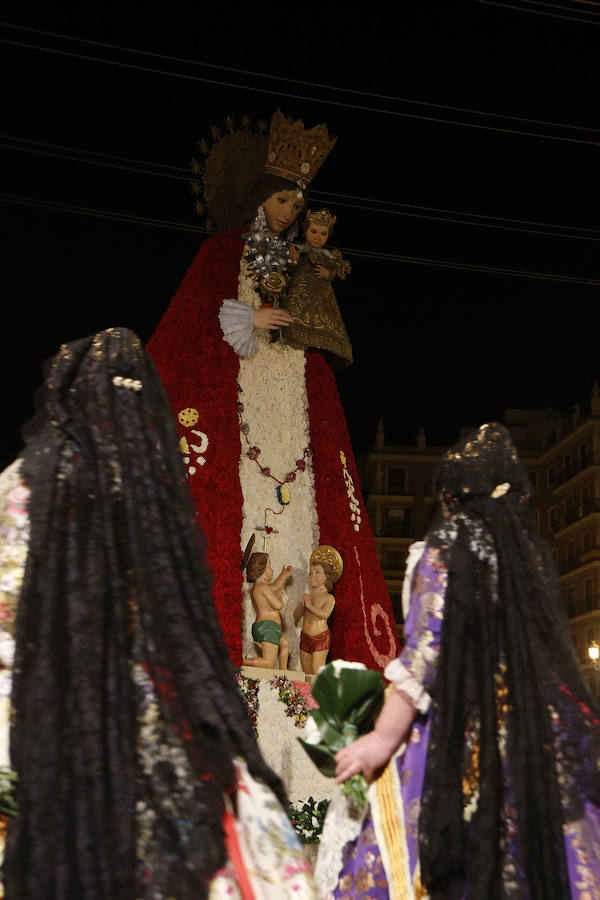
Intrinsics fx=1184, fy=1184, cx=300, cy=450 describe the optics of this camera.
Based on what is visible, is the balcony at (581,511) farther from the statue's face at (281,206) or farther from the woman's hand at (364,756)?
the woman's hand at (364,756)

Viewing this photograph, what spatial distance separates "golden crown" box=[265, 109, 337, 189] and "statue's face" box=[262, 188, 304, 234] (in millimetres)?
112

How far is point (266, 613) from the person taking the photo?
8.61 m

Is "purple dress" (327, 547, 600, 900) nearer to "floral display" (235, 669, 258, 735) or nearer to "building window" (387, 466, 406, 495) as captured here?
"floral display" (235, 669, 258, 735)

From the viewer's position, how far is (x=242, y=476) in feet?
30.2

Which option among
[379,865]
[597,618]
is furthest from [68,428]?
[597,618]

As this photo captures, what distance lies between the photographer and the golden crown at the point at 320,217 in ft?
32.0

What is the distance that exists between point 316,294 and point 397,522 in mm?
27295

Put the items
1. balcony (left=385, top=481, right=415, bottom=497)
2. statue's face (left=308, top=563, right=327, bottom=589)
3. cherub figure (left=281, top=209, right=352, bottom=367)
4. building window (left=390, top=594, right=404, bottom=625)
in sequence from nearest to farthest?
statue's face (left=308, top=563, right=327, bottom=589)
cherub figure (left=281, top=209, right=352, bottom=367)
building window (left=390, top=594, right=404, bottom=625)
balcony (left=385, top=481, right=415, bottom=497)

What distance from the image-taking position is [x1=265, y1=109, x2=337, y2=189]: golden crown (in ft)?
31.6

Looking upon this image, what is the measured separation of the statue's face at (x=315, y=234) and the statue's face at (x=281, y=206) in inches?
7.6

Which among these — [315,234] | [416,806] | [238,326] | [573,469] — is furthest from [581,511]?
[416,806]

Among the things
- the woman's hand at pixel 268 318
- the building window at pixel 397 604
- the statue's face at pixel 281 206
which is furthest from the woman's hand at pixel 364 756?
the building window at pixel 397 604

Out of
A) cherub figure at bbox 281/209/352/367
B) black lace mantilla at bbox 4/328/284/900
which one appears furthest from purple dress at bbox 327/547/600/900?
cherub figure at bbox 281/209/352/367

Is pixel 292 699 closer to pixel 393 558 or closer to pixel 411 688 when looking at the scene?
pixel 411 688
